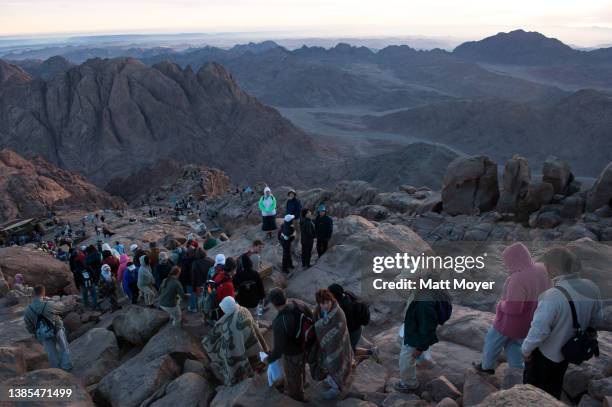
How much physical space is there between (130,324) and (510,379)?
21.7 feet

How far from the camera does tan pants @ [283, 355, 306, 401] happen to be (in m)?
6.01

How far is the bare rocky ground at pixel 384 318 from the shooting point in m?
6.11

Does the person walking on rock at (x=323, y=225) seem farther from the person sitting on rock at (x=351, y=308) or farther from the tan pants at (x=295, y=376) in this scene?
the tan pants at (x=295, y=376)

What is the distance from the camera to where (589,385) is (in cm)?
561

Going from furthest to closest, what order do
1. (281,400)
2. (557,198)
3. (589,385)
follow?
(557,198) < (281,400) < (589,385)

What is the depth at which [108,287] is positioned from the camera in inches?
438

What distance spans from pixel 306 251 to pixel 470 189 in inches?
460

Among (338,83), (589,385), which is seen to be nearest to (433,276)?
(589,385)

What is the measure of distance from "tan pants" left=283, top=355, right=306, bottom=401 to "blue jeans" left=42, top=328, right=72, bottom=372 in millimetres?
4603

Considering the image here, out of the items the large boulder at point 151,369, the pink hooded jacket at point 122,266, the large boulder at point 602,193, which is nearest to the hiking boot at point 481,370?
the large boulder at point 151,369

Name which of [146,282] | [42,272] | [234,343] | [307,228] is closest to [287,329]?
[234,343]

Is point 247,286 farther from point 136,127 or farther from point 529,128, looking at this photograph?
point 529,128

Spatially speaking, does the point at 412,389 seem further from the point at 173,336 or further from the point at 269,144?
the point at 269,144

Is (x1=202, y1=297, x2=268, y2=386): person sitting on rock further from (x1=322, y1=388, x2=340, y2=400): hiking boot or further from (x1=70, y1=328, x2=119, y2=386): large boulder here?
(x1=70, y1=328, x2=119, y2=386): large boulder
